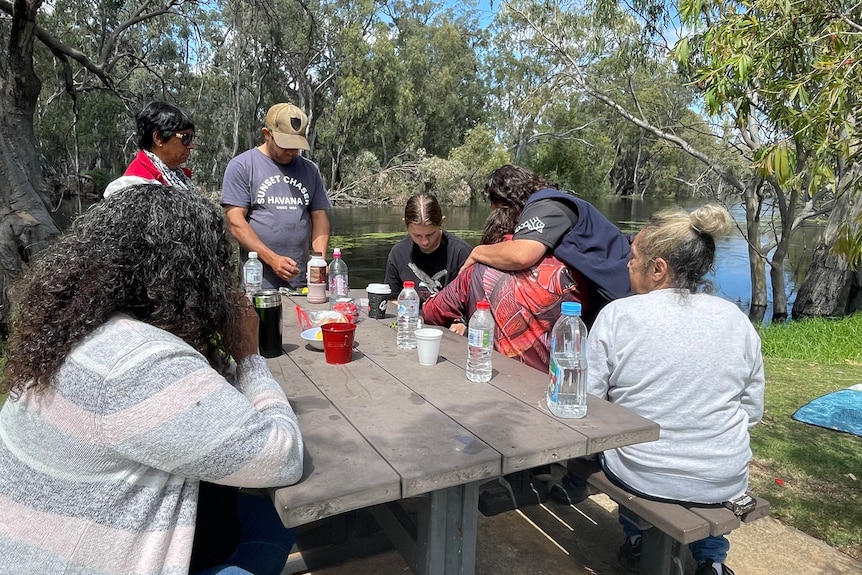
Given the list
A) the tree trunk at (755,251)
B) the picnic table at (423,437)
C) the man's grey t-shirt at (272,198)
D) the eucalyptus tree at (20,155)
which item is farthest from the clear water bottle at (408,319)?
the tree trunk at (755,251)

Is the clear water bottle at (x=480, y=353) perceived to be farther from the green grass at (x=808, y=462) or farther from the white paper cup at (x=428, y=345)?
the green grass at (x=808, y=462)

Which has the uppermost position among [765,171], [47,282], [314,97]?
[314,97]

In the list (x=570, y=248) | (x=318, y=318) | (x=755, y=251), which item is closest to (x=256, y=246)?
(x=318, y=318)

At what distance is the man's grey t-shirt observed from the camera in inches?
131

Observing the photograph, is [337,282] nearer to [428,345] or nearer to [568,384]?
[428,345]

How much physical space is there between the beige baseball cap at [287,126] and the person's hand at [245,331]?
2002mm

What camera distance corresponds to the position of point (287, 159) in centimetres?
341

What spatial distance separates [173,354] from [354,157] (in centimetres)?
3287

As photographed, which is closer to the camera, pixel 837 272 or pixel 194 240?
pixel 194 240

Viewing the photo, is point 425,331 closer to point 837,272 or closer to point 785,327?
point 785,327

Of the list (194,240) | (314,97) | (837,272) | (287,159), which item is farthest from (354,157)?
(194,240)

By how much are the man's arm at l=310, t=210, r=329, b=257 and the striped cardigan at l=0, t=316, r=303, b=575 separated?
2521mm

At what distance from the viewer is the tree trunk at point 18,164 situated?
479 centimetres

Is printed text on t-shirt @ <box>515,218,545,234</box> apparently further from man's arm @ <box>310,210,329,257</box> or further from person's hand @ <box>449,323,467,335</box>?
man's arm @ <box>310,210,329,257</box>
